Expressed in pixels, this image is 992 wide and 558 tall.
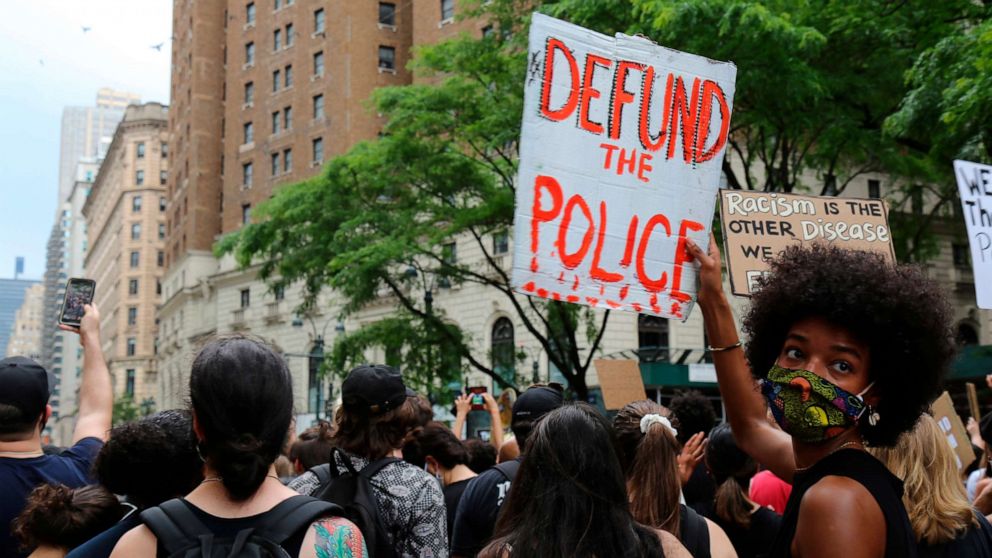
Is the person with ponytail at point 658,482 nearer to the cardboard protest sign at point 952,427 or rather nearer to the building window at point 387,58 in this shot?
the cardboard protest sign at point 952,427

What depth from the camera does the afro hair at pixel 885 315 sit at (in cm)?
302

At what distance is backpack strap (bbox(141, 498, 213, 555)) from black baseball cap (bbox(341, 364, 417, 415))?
77.5 inches

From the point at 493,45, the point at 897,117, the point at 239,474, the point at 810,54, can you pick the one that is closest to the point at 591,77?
the point at 239,474

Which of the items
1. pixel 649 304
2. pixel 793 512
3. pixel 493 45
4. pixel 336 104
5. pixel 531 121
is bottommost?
pixel 793 512

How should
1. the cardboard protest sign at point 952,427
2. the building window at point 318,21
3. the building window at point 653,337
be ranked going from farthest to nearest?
the building window at point 318,21
the building window at point 653,337
the cardboard protest sign at point 952,427

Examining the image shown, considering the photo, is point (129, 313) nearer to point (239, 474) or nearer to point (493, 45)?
point (493, 45)

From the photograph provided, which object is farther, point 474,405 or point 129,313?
point 129,313

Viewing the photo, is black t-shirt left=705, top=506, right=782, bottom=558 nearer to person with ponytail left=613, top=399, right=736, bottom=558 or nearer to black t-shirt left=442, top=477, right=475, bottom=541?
person with ponytail left=613, top=399, right=736, bottom=558

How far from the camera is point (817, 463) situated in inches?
111

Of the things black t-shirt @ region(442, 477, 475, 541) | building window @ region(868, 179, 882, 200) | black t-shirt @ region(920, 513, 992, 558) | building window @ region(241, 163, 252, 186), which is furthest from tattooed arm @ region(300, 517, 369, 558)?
building window @ region(241, 163, 252, 186)

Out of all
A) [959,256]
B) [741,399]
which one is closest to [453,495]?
[741,399]

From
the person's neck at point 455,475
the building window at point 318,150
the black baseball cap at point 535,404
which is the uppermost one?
the building window at point 318,150

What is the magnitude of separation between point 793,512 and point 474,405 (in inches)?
249

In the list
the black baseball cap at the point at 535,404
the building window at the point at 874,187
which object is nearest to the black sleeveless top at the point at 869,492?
the black baseball cap at the point at 535,404
